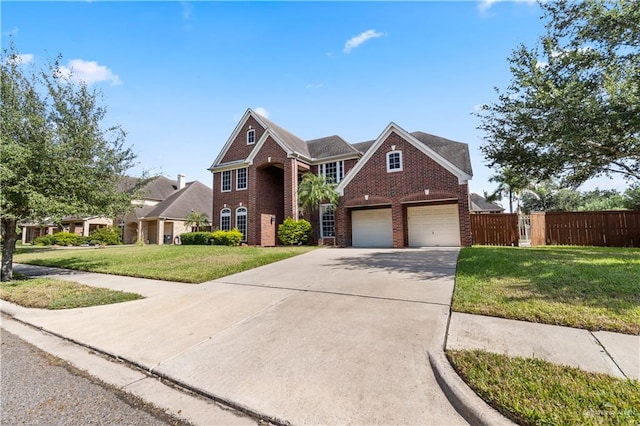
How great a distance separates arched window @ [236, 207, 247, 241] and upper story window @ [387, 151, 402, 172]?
11350 mm

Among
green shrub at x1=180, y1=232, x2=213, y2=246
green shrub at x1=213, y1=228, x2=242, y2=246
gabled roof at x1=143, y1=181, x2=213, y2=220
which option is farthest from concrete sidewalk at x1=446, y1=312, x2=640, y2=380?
gabled roof at x1=143, y1=181, x2=213, y2=220

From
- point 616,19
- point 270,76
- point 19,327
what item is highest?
point 616,19

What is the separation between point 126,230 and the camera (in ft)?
98.1

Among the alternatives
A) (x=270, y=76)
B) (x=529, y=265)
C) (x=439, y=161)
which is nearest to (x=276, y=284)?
(x=529, y=265)

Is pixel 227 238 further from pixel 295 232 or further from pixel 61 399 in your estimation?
pixel 61 399

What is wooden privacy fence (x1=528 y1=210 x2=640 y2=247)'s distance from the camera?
1407 cm

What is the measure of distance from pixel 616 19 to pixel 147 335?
16.7 m

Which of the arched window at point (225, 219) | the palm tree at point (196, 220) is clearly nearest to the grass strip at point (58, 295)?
the arched window at point (225, 219)

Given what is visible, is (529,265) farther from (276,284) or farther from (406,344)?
(276,284)

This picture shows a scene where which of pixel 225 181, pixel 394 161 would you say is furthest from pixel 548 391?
pixel 225 181

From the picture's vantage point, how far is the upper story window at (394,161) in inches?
607

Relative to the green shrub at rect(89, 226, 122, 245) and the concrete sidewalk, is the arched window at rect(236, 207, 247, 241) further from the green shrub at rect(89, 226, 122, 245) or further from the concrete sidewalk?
the concrete sidewalk

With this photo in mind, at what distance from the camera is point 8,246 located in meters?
8.98

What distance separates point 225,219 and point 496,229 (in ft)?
61.0
